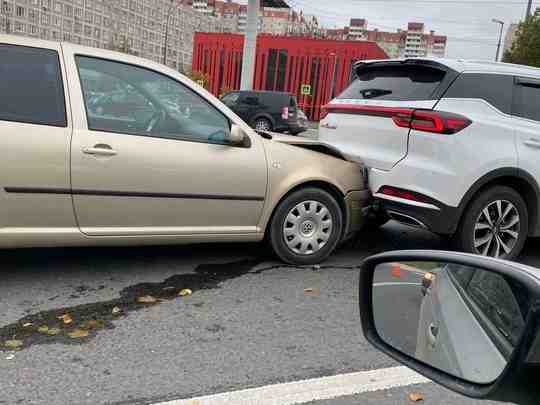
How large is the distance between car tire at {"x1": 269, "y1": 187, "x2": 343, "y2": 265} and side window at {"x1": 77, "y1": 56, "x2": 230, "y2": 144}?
780 mm

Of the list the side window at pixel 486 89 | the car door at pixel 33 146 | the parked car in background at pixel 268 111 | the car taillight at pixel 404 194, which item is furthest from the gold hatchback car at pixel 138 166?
the parked car in background at pixel 268 111

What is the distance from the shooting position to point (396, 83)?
496cm

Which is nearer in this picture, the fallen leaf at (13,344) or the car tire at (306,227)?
the fallen leaf at (13,344)

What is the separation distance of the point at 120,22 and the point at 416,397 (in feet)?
279

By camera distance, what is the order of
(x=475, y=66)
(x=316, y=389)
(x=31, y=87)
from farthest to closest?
1. (x=475, y=66)
2. (x=31, y=87)
3. (x=316, y=389)

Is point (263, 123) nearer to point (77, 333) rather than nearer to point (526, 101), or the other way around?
point (526, 101)

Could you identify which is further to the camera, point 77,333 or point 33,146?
point 33,146

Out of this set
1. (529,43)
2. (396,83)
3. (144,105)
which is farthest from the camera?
(529,43)

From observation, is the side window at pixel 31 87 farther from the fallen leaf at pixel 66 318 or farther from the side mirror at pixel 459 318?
the side mirror at pixel 459 318

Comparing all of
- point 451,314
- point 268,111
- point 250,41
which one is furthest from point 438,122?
point 250,41

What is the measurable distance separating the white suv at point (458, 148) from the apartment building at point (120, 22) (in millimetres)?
79950

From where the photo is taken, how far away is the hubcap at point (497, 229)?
4.73m

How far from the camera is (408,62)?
493cm

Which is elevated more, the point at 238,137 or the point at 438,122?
the point at 438,122
